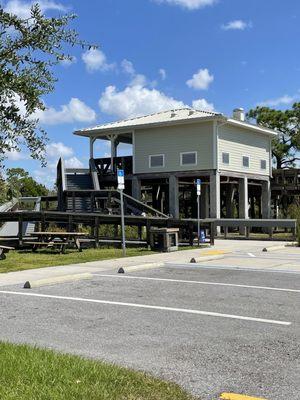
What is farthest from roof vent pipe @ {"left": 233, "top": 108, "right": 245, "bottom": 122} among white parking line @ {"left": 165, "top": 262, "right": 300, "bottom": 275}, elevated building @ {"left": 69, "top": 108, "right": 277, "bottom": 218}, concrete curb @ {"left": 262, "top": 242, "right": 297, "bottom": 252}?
white parking line @ {"left": 165, "top": 262, "right": 300, "bottom": 275}

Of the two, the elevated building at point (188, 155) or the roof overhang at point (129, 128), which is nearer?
the roof overhang at point (129, 128)

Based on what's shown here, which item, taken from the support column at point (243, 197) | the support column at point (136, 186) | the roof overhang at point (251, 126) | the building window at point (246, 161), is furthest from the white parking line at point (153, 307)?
the building window at point (246, 161)

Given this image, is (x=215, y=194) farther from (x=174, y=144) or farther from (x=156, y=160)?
(x=156, y=160)

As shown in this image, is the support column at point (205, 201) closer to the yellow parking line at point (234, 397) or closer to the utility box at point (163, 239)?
the utility box at point (163, 239)

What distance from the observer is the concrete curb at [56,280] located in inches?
412

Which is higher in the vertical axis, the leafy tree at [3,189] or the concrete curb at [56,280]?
the leafy tree at [3,189]

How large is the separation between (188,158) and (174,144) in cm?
122

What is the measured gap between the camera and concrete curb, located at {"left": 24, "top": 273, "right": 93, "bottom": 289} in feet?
34.4

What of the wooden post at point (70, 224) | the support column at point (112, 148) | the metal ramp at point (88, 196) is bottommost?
the wooden post at point (70, 224)

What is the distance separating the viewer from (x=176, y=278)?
12.2 m

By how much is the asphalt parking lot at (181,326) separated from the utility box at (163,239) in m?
7.19

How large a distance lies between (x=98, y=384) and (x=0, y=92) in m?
2.56

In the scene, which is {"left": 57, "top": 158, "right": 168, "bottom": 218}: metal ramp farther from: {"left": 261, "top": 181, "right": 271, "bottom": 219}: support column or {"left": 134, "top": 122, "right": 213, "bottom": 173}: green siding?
{"left": 261, "top": 181, "right": 271, "bottom": 219}: support column

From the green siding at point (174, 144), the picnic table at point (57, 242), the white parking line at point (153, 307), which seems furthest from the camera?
the green siding at point (174, 144)
